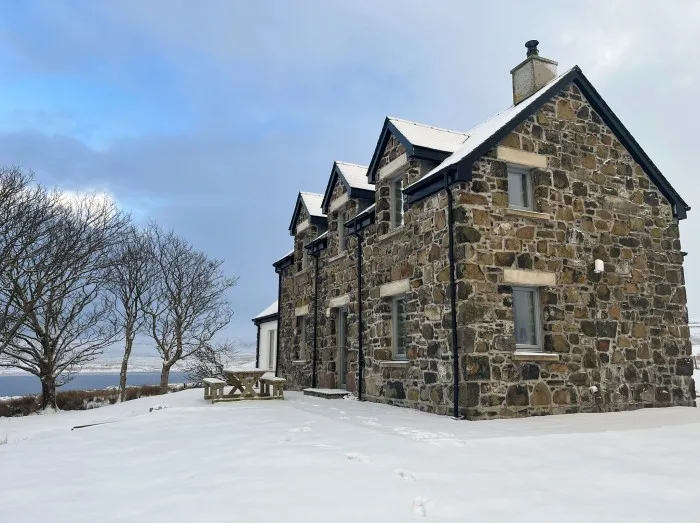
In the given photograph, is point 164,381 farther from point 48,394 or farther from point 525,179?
point 525,179

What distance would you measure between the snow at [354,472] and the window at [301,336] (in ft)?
30.2

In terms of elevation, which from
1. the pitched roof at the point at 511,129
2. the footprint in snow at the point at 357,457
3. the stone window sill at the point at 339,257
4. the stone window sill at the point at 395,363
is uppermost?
the pitched roof at the point at 511,129

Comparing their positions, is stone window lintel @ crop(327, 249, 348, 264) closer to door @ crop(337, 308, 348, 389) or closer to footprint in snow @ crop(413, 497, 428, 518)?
door @ crop(337, 308, 348, 389)

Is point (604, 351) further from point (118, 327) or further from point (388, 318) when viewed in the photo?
point (118, 327)

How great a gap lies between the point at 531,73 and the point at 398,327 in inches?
277

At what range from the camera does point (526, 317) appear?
10.7m

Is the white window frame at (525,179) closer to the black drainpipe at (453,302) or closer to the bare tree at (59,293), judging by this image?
the black drainpipe at (453,302)

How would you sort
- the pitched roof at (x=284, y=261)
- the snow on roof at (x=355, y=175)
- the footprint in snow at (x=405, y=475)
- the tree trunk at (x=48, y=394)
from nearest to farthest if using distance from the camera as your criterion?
the footprint in snow at (x=405, y=475)
the snow on roof at (x=355, y=175)
the tree trunk at (x=48, y=394)
the pitched roof at (x=284, y=261)

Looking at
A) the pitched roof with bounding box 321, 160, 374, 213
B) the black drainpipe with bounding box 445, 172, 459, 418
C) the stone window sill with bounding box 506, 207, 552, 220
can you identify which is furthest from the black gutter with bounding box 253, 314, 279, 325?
the stone window sill with bounding box 506, 207, 552, 220

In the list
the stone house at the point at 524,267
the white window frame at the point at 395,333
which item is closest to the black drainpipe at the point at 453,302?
the stone house at the point at 524,267

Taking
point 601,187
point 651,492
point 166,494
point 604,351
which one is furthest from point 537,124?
point 166,494

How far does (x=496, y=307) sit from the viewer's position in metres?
10.0

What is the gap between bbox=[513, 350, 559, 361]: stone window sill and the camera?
10.0 meters

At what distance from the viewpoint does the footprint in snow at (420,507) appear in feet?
13.4
